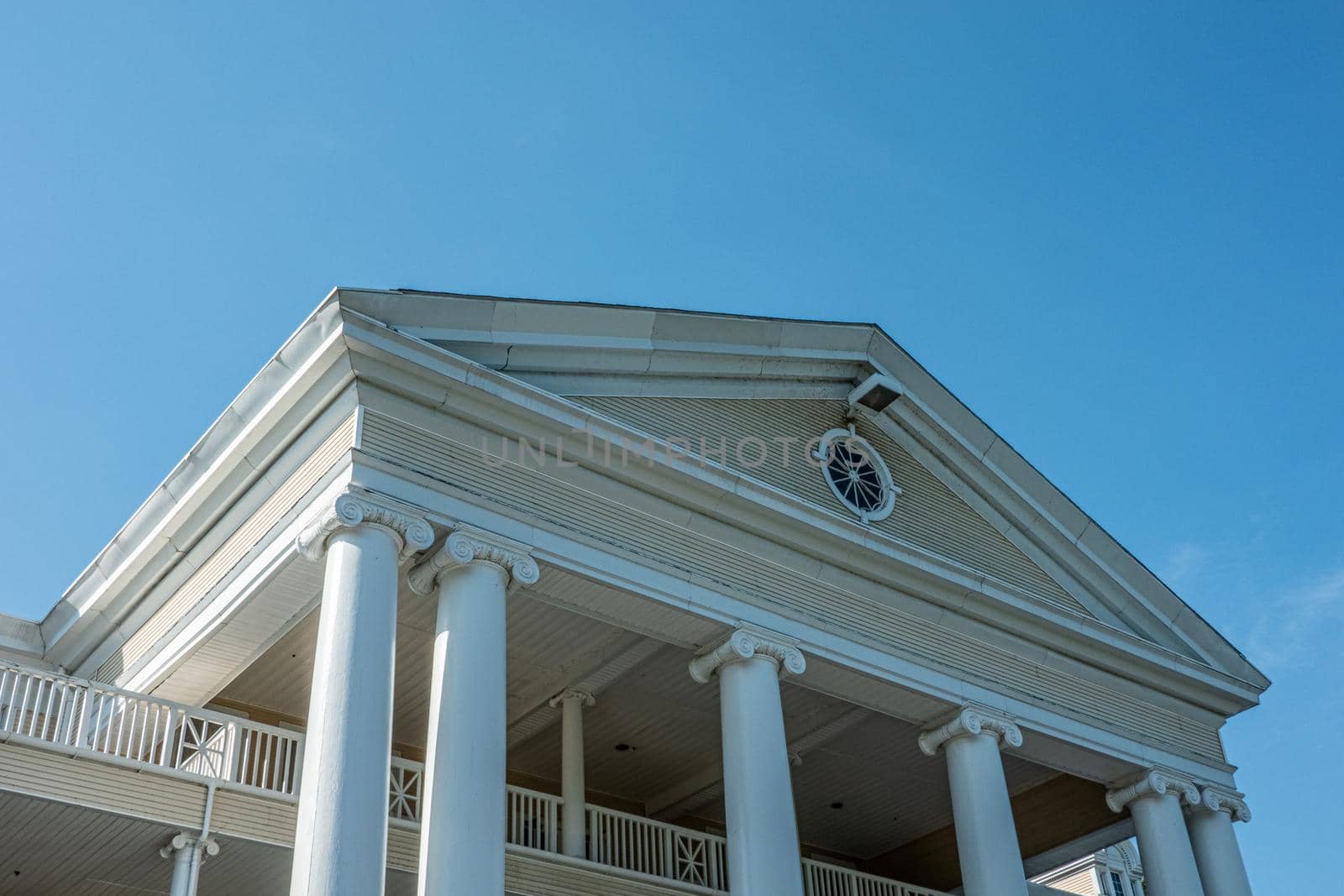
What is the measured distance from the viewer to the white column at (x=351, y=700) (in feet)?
42.0

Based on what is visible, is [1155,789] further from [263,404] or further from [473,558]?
[263,404]

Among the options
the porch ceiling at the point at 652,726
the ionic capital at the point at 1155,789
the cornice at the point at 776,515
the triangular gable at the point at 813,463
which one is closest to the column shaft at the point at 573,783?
the porch ceiling at the point at 652,726

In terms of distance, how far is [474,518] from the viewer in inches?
620

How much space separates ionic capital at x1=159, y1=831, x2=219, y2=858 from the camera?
616 inches

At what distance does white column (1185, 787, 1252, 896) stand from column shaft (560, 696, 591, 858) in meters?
9.25

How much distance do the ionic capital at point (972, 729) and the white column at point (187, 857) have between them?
30.4ft

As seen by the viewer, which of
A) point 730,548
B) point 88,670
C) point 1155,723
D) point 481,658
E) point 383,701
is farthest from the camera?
point 1155,723

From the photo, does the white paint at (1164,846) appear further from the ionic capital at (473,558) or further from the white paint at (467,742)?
the white paint at (467,742)

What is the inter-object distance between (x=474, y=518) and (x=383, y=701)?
8.53 feet

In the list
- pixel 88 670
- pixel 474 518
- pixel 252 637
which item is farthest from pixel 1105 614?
pixel 88 670

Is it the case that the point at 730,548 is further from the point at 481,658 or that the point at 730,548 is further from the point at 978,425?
the point at 978,425

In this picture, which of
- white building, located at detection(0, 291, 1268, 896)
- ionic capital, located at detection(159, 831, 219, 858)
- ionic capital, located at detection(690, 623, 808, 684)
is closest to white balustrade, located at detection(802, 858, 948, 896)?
white building, located at detection(0, 291, 1268, 896)

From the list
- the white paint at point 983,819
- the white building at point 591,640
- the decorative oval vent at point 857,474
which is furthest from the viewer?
the decorative oval vent at point 857,474

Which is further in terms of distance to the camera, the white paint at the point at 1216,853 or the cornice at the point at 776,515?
the white paint at the point at 1216,853
